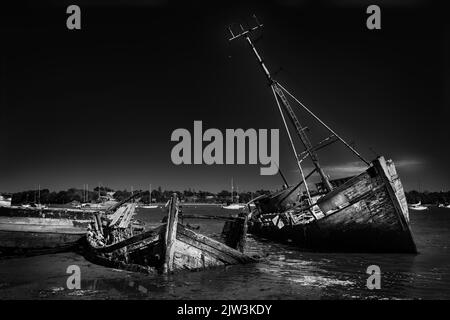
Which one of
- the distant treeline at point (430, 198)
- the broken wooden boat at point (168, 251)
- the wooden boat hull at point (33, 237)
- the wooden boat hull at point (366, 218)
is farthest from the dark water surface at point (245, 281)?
the distant treeline at point (430, 198)

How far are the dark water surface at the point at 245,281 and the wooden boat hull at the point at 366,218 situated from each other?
1751 mm

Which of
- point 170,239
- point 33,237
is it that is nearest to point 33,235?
point 33,237

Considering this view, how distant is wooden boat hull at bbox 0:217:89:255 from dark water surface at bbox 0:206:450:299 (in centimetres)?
152

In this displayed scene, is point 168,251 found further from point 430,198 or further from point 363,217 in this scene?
point 430,198

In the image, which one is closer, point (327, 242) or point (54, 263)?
point (54, 263)

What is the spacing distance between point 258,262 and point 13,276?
33.1 feet

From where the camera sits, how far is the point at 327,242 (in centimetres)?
1983

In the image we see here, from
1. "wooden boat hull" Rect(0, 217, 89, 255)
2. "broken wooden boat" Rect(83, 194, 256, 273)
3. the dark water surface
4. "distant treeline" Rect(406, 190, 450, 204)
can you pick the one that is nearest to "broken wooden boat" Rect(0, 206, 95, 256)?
"wooden boat hull" Rect(0, 217, 89, 255)

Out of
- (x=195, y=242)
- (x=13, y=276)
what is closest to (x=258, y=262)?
(x=195, y=242)

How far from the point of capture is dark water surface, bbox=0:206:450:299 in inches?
422

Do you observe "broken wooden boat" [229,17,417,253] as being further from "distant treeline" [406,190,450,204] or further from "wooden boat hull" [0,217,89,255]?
"distant treeline" [406,190,450,204]
